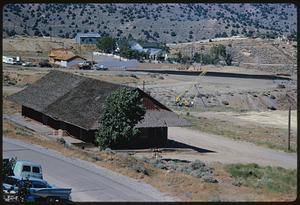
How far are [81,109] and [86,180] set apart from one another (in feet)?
41.4

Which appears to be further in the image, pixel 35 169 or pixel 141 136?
pixel 141 136

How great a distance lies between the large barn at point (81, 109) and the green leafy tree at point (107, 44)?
62654 mm

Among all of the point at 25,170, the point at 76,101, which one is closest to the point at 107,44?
the point at 76,101

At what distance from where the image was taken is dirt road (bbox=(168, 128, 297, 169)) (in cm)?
2580

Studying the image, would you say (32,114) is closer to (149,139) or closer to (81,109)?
(81,109)

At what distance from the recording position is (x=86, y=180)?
15.8 m

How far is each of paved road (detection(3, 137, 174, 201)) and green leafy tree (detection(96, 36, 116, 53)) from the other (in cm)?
7911

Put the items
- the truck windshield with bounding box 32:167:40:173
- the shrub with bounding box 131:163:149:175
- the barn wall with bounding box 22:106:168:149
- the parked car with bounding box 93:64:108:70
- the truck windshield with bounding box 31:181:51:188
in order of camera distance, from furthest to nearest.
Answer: the parked car with bounding box 93:64:108:70
the barn wall with bounding box 22:106:168:149
the shrub with bounding box 131:163:149:175
the truck windshield with bounding box 32:167:40:173
the truck windshield with bounding box 31:181:51:188

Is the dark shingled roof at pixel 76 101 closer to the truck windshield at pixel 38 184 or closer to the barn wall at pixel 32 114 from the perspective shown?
the barn wall at pixel 32 114

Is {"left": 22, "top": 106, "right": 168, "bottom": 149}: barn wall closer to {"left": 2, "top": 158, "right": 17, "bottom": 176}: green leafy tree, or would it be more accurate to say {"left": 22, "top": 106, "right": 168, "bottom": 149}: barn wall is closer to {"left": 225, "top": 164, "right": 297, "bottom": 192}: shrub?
{"left": 225, "top": 164, "right": 297, "bottom": 192}: shrub

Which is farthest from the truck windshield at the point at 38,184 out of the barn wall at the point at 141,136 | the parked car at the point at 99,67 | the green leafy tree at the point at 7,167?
the parked car at the point at 99,67

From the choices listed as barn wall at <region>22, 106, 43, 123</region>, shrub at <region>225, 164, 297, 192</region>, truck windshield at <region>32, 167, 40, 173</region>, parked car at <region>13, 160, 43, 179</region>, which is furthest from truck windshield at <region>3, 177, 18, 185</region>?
barn wall at <region>22, 106, 43, 123</region>

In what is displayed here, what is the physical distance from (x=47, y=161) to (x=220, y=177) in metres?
5.84

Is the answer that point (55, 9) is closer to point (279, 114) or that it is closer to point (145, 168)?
point (279, 114)
